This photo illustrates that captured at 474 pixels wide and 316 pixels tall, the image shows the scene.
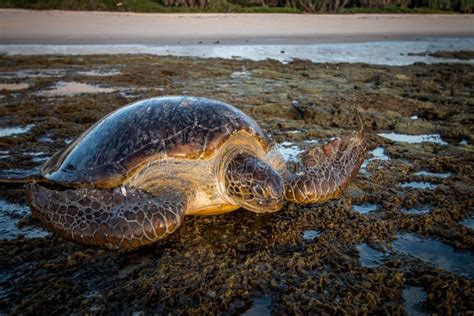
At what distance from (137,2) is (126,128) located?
29.8 meters

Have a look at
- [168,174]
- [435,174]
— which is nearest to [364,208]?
[435,174]

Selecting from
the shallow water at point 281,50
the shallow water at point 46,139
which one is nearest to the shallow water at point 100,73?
the shallow water at point 281,50

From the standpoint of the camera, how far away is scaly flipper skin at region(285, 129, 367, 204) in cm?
311

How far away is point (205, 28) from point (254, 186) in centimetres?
2115

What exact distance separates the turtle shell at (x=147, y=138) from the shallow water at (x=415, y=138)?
285cm

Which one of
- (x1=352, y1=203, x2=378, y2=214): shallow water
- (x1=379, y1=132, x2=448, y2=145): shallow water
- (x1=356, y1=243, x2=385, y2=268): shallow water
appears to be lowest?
(x1=356, y1=243, x2=385, y2=268): shallow water

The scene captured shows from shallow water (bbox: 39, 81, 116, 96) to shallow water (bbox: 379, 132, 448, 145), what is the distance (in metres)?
5.55

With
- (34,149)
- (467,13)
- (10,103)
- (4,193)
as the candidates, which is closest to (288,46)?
(10,103)

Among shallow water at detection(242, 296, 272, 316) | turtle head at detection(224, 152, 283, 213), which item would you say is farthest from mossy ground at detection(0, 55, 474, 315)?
turtle head at detection(224, 152, 283, 213)

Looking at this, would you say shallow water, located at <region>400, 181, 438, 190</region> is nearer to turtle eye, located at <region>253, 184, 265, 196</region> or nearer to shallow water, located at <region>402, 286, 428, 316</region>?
shallow water, located at <region>402, 286, 428, 316</region>

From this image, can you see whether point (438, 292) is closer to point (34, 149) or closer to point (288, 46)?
point (34, 149)

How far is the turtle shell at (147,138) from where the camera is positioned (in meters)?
3.03

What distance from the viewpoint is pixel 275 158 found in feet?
11.5

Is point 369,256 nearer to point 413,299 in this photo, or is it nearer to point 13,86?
point 413,299
